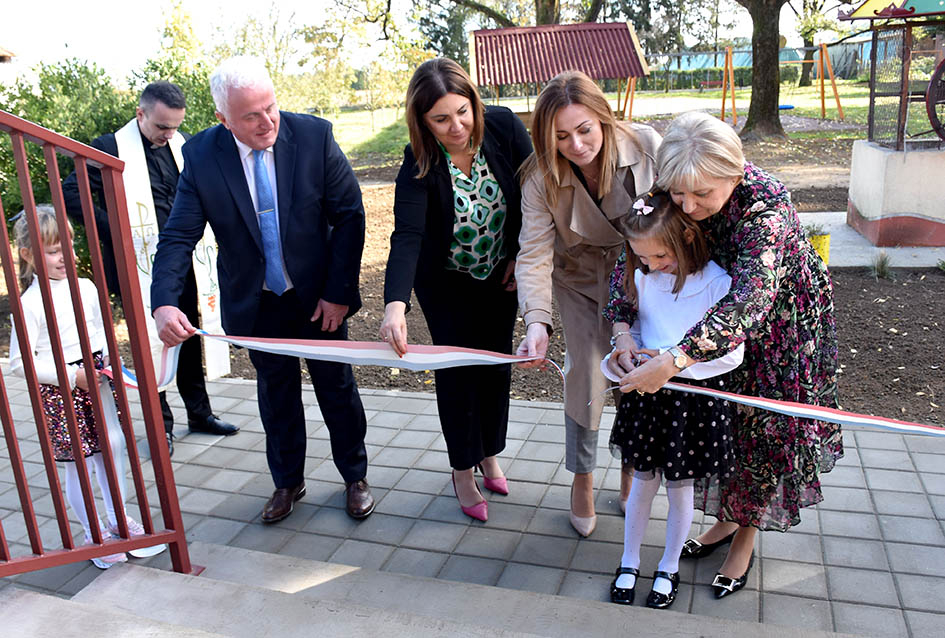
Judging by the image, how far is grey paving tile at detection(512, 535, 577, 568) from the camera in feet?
10.5

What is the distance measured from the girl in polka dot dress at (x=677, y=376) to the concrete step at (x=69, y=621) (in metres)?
1.52

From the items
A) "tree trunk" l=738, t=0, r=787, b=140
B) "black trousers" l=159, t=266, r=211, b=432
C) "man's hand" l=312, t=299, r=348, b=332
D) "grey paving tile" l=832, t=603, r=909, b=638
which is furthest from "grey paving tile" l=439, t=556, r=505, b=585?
"tree trunk" l=738, t=0, r=787, b=140

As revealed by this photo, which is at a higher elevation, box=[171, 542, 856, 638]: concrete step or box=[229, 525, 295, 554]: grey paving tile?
box=[171, 542, 856, 638]: concrete step

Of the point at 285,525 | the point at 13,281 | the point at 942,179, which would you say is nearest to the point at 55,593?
the point at 285,525

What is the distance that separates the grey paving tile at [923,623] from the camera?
2604 millimetres

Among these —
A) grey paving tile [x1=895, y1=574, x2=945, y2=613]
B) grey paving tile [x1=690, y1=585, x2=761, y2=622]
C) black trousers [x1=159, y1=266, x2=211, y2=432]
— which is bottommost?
grey paving tile [x1=690, y1=585, x2=761, y2=622]

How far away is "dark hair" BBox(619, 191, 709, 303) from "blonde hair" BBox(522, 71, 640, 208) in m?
0.40

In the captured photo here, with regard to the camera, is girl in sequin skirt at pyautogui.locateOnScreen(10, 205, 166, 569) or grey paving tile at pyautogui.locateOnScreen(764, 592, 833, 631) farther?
girl in sequin skirt at pyautogui.locateOnScreen(10, 205, 166, 569)

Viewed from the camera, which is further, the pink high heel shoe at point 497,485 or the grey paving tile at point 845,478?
the pink high heel shoe at point 497,485

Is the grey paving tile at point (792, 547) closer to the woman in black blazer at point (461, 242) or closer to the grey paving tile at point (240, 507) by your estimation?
the woman in black blazer at point (461, 242)

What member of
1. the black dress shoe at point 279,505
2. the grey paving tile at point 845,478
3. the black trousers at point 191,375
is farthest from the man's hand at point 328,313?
the grey paving tile at point 845,478

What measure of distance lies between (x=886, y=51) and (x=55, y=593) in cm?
872

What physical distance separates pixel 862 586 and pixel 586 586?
3.32 feet

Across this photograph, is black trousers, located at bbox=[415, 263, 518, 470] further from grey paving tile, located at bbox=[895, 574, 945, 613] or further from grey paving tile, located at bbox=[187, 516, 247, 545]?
grey paving tile, located at bbox=[895, 574, 945, 613]
